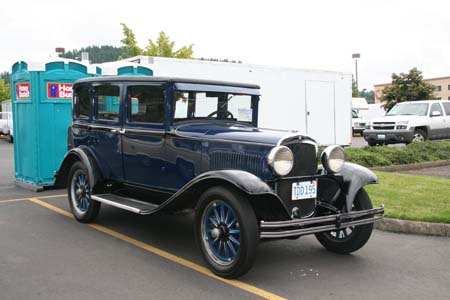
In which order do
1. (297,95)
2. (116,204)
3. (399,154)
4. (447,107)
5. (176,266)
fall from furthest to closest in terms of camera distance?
1. (447,107)
2. (297,95)
3. (399,154)
4. (116,204)
5. (176,266)

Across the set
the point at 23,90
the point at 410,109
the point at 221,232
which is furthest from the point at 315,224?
the point at 410,109

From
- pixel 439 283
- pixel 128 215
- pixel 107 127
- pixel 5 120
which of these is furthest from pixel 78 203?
pixel 5 120

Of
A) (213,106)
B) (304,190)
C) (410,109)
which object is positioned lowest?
(304,190)

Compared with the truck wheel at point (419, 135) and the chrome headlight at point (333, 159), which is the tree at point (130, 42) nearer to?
the truck wheel at point (419, 135)

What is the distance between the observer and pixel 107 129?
21.3 ft

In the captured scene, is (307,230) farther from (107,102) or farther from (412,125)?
(412,125)

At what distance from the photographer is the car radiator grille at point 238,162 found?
481cm

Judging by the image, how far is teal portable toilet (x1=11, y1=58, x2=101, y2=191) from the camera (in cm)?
922

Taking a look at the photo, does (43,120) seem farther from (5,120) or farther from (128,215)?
(5,120)

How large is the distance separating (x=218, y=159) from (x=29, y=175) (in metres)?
5.85

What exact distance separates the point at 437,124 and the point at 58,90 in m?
13.7

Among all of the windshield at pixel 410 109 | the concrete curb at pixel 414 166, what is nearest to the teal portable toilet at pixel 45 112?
the concrete curb at pixel 414 166

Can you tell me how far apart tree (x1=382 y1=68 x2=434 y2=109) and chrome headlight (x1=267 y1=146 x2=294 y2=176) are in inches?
1598

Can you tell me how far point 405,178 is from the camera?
31.6 feet
